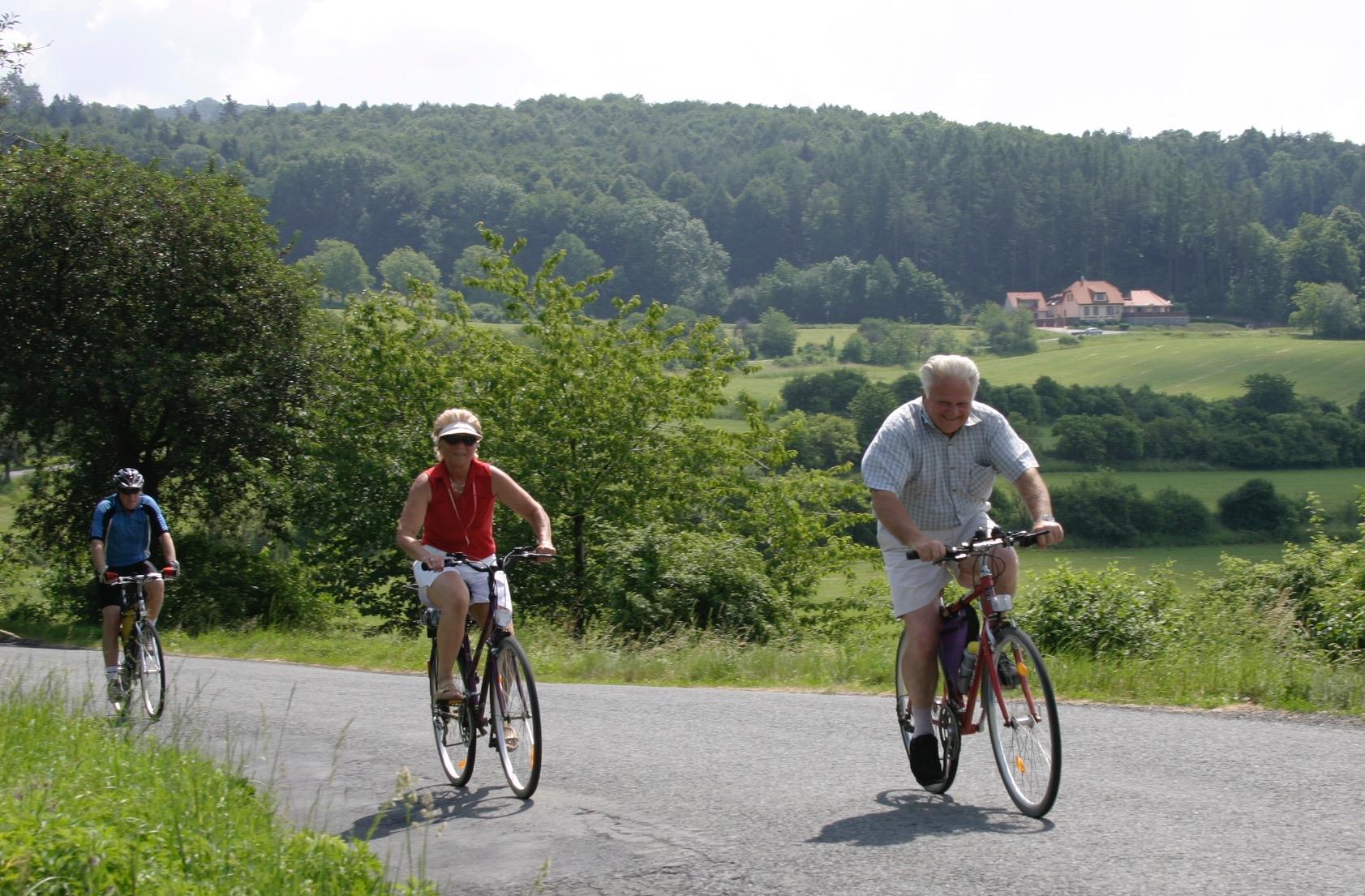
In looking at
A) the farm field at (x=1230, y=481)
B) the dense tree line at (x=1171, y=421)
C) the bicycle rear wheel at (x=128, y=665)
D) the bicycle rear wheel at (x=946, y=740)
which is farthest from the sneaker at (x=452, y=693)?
the farm field at (x=1230, y=481)

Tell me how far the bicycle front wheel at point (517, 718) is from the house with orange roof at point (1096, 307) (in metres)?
148

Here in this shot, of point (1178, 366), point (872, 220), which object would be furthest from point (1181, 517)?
point (872, 220)

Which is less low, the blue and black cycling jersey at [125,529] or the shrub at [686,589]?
the blue and black cycling jersey at [125,529]

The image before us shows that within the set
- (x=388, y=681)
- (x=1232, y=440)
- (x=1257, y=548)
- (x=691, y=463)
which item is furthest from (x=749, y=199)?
(x=388, y=681)

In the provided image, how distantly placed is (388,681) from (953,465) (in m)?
7.95

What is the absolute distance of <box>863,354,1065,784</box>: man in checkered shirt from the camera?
6090 mm

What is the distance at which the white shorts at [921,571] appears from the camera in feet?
20.7

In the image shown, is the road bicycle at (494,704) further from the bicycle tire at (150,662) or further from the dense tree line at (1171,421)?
the dense tree line at (1171,421)

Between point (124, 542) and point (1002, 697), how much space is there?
7.18m

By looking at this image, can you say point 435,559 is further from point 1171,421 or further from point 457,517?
point 1171,421

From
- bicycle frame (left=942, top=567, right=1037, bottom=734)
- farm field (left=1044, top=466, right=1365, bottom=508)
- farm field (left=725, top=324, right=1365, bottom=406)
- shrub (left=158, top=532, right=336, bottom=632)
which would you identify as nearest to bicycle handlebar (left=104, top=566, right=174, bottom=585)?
bicycle frame (left=942, top=567, right=1037, bottom=734)

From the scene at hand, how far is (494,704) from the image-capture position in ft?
22.6

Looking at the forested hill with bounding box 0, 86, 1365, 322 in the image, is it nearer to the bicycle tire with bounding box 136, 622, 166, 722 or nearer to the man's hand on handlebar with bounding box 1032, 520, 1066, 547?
the bicycle tire with bounding box 136, 622, 166, 722

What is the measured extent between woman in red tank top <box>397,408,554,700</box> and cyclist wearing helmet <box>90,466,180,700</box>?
13.5 feet
